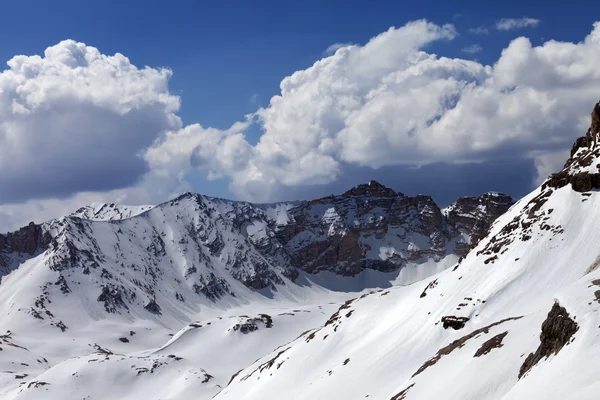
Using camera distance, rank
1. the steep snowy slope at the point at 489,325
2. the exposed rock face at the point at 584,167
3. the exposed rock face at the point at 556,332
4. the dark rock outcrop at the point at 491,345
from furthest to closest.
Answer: the exposed rock face at the point at 584,167, the dark rock outcrop at the point at 491,345, the steep snowy slope at the point at 489,325, the exposed rock face at the point at 556,332

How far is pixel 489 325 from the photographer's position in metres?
71.2

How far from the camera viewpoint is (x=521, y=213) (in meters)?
112

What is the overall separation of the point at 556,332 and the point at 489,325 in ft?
104

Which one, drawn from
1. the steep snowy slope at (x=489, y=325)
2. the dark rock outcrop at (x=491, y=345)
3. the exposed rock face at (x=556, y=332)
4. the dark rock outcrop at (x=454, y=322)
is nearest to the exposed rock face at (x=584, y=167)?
the steep snowy slope at (x=489, y=325)

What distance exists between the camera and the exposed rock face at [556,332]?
3916cm

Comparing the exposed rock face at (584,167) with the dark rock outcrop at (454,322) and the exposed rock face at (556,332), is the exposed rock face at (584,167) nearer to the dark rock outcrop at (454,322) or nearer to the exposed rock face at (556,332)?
the dark rock outcrop at (454,322)

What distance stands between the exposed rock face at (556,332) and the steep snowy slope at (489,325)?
9cm

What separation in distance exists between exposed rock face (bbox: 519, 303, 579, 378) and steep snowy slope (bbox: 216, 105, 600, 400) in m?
0.09

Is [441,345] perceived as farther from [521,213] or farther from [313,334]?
[313,334]

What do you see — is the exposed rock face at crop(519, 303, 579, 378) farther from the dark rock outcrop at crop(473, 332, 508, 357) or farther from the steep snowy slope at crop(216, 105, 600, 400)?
the dark rock outcrop at crop(473, 332, 508, 357)

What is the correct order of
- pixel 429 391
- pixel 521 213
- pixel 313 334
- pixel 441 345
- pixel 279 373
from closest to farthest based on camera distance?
pixel 429 391 → pixel 441 345 → pixel 521 213 → pixel 279 373 → pixel 313 334

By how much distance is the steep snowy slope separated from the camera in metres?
41.2

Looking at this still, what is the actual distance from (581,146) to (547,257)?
31778 mm

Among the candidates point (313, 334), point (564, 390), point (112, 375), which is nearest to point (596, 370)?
point (564, 390)
